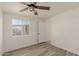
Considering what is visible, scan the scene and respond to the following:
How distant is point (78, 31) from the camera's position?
7.71ft

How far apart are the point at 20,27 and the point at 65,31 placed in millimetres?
1081

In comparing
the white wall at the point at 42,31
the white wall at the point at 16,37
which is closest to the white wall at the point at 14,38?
the white wall at the point at 16,37

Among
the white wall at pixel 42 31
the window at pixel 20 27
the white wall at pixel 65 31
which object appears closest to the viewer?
the window at pixel 20 27

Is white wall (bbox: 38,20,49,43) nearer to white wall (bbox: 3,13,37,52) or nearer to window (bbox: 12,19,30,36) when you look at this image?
white wall (bbox: 3,13,37,52)

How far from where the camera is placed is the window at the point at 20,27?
1608 millimetres

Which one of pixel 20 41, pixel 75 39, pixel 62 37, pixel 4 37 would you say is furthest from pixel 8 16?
A: pixel 75 39

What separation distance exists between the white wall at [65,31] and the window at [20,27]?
456 mm

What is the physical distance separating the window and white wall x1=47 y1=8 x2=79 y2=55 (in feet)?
1.50

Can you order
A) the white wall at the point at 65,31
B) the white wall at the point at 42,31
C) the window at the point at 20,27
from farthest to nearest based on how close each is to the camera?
the white wall at the point at 65,31 → the white wall at the point at 42,31 → the window at the point at 20,27

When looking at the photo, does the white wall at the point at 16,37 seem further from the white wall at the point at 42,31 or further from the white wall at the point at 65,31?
the white wall at the point at 65,31

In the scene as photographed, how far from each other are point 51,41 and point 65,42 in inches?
19.5

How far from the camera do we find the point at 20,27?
1631 millimetres

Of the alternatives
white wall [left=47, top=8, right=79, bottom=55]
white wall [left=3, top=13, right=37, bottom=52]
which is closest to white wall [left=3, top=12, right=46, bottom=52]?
white wall [left=3, top=13, right=37, bottom=52]

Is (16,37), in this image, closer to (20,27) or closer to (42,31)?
(20,27)
